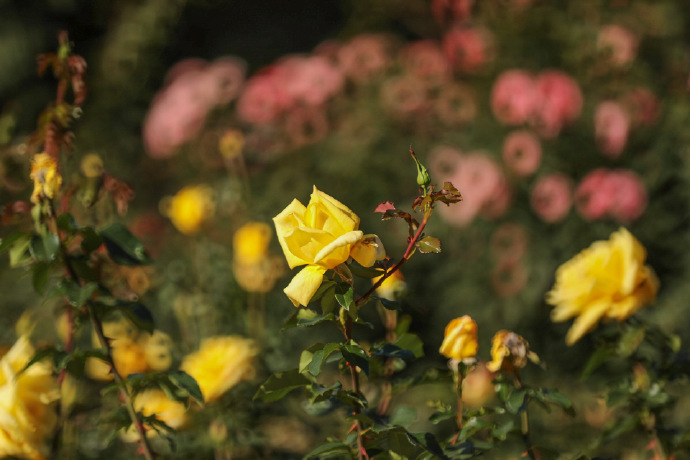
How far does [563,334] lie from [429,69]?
1.09 m

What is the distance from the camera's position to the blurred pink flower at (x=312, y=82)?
2.91 metres

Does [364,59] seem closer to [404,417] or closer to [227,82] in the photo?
[227,82]

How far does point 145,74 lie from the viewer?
4473 millimetres

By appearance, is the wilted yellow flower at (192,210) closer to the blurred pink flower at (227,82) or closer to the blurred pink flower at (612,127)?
the blurred pink flower at (227,82)

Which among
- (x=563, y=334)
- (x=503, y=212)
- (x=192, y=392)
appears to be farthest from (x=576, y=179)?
(x=192, y=392)

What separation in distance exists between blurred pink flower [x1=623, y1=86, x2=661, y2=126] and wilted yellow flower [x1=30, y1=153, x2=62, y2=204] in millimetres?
2212

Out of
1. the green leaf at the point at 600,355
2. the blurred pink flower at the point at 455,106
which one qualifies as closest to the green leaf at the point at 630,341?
the green leaf at the point at 600,355

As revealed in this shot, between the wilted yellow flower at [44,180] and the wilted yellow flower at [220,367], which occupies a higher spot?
the wilted yellow flower at [44,180]

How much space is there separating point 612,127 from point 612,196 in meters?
0.26

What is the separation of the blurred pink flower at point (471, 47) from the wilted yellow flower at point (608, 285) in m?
1.91

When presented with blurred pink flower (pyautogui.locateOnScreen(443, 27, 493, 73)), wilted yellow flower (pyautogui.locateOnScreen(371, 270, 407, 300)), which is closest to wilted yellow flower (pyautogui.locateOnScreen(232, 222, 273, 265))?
wilted yellow flower (pyautogui.locateOnScreen(371, 270, 407, 300))

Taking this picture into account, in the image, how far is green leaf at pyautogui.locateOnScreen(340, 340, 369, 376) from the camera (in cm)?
70

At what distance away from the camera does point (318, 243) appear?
28.7 inches

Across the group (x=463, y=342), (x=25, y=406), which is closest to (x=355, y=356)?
(x=463, y=342)
